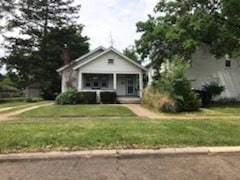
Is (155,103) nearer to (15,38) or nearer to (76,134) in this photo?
(76,134)

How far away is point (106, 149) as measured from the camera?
7.32 m

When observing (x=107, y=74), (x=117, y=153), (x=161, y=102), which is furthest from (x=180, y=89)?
(x=107, y=74)

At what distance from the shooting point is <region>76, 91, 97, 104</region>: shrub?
978 inches

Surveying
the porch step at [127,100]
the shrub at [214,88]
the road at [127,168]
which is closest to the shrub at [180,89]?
the shrub at [214,88]

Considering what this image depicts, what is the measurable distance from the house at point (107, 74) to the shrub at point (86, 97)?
0.91 meters

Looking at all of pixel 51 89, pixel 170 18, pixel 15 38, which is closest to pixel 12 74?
pixel 15 38

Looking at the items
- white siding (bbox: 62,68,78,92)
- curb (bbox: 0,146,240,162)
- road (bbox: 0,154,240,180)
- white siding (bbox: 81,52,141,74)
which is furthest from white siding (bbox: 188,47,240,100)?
road (bbox: 0,154,240,180)

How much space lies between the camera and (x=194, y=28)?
840 inches

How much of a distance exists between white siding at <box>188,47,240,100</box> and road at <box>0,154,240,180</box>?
20.1 metres

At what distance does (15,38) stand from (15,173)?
43.4 meters

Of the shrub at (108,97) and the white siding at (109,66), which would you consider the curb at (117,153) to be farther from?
the white siding at (109,66)

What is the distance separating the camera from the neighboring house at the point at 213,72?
86.5 ft

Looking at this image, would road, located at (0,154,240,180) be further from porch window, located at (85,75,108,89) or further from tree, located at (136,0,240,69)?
porch window, located at (85,75,108,89)

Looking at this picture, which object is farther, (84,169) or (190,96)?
(190,96)
